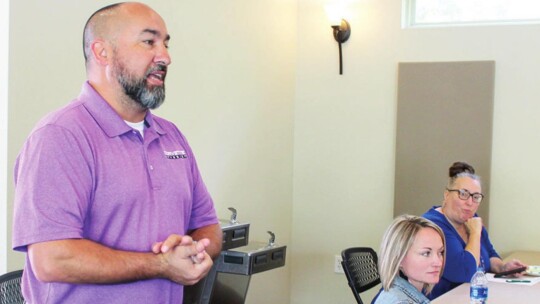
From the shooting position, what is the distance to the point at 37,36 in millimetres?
2814

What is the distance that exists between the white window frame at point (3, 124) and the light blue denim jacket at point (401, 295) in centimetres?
139

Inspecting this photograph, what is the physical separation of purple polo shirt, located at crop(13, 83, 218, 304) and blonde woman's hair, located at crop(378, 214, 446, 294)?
106 centimetres

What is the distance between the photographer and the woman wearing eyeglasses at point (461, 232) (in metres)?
3.72

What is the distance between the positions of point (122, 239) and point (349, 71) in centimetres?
382

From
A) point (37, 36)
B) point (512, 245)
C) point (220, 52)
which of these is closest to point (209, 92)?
point (220, 52)

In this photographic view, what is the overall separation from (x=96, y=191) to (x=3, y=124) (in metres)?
1.04

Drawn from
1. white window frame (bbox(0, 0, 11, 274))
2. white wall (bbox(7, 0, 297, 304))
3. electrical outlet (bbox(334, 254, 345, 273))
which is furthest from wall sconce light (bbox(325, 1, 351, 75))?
white window frame (bbox(0, 0, 11, 274))

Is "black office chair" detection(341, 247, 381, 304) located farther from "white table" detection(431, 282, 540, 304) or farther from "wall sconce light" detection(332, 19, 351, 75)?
"wall sconce light" detection(332, 19, 351, 75)

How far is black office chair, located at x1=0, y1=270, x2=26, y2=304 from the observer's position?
7.71 feet

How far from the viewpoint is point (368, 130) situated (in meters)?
5.46

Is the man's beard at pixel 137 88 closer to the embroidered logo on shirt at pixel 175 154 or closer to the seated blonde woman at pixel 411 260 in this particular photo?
the embroidered logo on shirt at pixel 175 154

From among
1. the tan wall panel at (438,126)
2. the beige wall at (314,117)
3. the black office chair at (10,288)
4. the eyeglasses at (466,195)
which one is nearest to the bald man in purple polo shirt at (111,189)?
the black office chair at (10,288)

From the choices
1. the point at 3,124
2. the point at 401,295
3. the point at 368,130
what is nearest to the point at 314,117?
the point at 368,130

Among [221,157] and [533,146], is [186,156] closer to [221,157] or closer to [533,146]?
[221,157]
